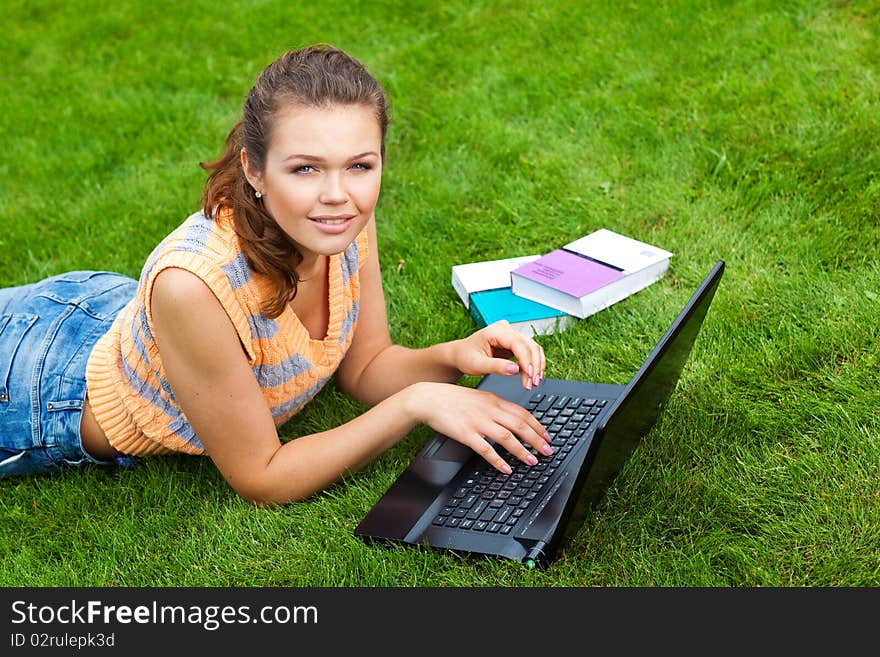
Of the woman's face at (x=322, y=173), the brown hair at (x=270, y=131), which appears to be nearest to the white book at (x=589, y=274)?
the brown hair at (x=270, y=131)

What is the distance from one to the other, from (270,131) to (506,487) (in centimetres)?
107

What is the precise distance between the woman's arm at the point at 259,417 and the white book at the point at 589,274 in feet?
3.37

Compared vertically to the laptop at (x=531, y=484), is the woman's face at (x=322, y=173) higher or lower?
higher

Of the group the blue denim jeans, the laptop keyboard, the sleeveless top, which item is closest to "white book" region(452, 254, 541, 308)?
the sleeveless top

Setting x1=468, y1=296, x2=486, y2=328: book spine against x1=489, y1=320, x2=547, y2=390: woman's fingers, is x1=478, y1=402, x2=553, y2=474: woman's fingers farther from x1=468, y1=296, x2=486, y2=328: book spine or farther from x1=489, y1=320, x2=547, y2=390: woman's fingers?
x1=468, y1=296, x2=486, y2=328: book spine

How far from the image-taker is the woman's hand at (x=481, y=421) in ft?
8.78

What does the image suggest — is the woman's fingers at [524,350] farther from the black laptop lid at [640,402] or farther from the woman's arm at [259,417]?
the black laptop lid at [640,402]

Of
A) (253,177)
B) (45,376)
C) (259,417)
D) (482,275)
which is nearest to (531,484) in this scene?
(259,417)

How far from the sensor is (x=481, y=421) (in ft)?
8.86

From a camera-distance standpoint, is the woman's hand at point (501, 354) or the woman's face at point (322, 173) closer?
the woman's face at point (322, 173)

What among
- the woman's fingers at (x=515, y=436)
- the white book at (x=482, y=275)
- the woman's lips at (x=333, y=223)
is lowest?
the white book at (x=482, y=275)

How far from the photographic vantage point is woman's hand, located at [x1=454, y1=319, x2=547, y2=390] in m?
2.70

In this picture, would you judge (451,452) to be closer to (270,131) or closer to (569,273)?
(270,131)

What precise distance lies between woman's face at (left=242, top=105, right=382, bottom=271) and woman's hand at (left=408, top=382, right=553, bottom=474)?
48 cm
